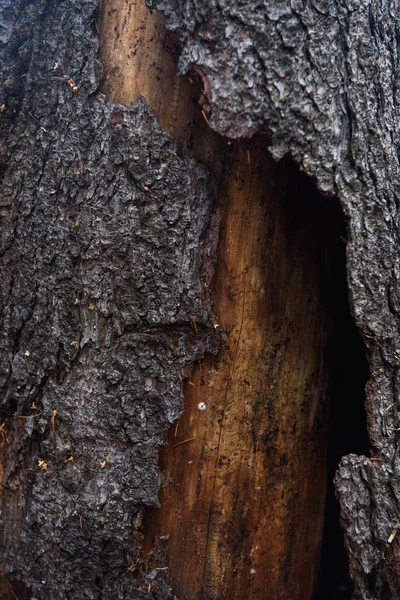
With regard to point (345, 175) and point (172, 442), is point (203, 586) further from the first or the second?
point (345, 175)

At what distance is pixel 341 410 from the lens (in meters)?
2.20

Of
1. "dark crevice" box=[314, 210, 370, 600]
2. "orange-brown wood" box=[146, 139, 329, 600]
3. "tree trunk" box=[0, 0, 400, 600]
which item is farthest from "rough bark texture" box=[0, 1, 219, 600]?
"dark crevice" box=[314, 210, 370, 600]

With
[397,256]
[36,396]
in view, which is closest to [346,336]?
[397,256]

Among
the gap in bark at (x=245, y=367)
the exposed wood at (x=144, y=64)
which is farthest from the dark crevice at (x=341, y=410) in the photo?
the exposed wood at (x=144, y=64)

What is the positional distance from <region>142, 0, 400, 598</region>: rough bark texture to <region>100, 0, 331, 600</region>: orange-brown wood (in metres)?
0.22

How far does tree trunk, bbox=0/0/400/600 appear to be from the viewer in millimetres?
1609

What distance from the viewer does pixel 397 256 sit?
5.46 feet

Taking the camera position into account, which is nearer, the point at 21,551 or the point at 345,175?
the point at 345,175

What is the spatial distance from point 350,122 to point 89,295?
101 cm

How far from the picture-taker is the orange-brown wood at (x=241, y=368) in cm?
176

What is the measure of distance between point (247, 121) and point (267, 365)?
0.86m

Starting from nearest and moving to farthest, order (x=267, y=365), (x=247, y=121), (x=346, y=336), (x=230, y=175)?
1. (x=247, y=121)
2. (x=230, y=175)
3. (x=267, y=365)
4. (x=346, y=336)

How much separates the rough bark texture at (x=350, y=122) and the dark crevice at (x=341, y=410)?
1.37 ft

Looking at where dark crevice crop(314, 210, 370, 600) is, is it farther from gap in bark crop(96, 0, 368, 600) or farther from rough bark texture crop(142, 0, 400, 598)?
rough bark texture crop(142, 0, 400, 598)
